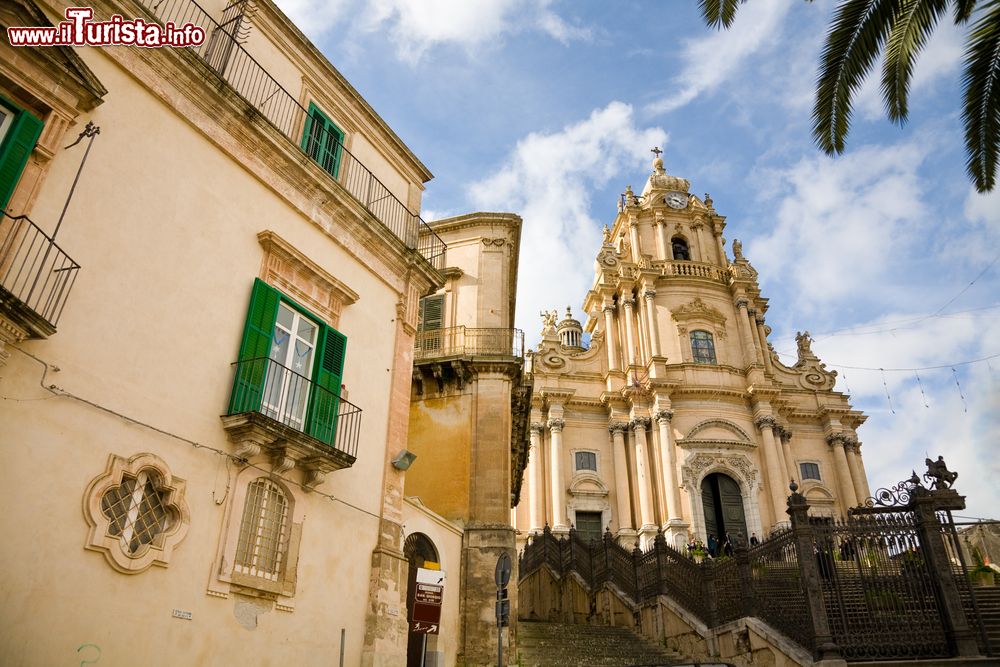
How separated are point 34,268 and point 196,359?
2.10 meters

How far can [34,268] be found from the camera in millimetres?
7039

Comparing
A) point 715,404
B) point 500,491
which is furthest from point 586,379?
point 500,491

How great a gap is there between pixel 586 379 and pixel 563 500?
22.0 feet

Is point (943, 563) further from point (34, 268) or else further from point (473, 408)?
point (34, 268)

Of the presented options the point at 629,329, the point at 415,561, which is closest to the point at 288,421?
the point at 415,561

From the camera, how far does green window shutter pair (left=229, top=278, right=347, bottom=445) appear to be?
29.8 ft

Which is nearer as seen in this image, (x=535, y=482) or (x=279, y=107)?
(x=279, y=107)

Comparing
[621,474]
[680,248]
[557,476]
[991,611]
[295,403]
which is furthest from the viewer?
[680,248]

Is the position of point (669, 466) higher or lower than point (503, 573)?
higher

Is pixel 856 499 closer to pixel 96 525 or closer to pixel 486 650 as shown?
pixel 486 650

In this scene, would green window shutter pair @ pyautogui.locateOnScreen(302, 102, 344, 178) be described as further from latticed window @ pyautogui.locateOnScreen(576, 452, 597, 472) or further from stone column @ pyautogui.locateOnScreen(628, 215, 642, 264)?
stone column @ pyautogui.locateOnScreen(628, 215, 642, 264)

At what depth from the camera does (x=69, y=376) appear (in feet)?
23.5

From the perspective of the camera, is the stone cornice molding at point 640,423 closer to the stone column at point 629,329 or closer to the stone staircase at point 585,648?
the stone column at point 629,329

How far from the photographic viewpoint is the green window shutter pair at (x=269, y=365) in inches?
358
